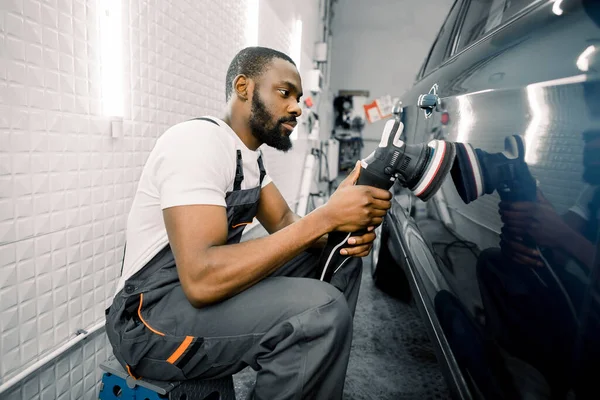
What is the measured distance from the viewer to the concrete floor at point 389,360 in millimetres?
1352

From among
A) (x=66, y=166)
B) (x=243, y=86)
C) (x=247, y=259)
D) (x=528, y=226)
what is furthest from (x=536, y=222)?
(x=66, y=166)

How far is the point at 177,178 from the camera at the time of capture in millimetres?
889

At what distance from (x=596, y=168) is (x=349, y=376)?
4.06 feet

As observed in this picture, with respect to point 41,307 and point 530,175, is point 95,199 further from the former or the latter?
point 530,175

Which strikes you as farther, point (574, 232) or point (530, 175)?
point (530, 175)

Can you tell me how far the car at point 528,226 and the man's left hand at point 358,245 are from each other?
0.18 meters

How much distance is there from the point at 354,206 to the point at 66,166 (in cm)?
83

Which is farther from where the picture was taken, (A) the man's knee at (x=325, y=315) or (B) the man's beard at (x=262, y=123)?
A: (B) the man's beard at (x=262, y=123)

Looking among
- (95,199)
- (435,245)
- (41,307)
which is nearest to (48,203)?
(95,199)

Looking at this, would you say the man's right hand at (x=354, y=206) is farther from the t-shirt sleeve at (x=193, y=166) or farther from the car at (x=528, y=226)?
the t-shirt sleeve at (x=193, y=166)

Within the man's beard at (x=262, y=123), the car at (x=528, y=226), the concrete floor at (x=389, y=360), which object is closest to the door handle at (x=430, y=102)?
the car at (x=528, y=226)

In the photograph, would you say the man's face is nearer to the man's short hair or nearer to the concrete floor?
the man's short hair

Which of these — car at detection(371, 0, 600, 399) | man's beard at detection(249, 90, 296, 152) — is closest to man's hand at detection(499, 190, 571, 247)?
car at detection(371, 0, 600, 399)

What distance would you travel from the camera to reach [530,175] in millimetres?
571
